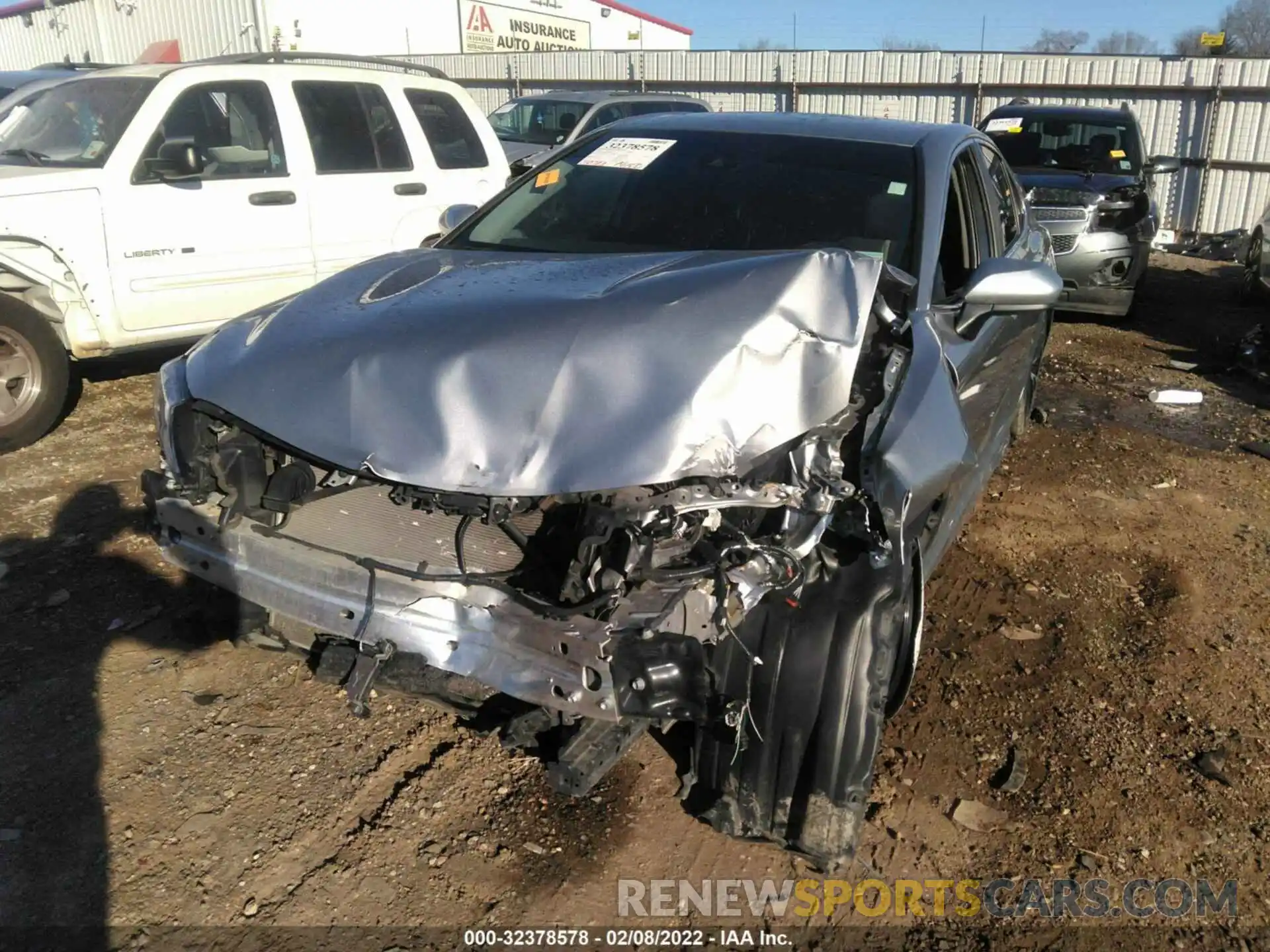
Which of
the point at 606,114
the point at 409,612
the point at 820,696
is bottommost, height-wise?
the point at 820,696

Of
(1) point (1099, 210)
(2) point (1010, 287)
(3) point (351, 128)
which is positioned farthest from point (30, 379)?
(1) point (1099, 210)

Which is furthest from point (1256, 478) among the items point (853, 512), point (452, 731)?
point (452, 731)

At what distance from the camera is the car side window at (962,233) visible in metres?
3.40

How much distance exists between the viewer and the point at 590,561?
235 centimetres

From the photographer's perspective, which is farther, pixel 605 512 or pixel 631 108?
pixel 631 108

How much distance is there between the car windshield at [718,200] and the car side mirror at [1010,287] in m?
0.25

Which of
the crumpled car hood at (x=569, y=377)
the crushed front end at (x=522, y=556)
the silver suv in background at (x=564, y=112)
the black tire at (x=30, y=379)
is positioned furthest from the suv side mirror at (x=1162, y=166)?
the black tire at (x=30, y=379)

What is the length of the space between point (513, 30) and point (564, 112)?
23.7 m

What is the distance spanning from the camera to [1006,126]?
9.80m

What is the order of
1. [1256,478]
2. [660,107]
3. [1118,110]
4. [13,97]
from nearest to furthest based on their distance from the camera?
[1256,478] < [13,97] < [1118,110] < [660,107]

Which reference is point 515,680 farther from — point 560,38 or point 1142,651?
point 560,38

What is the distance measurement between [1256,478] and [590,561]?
473 cm

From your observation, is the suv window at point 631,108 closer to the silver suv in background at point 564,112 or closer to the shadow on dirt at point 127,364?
the silver suv in background at point 564,112

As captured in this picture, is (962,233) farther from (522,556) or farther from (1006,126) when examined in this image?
(1006,126)
